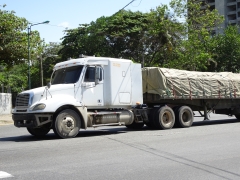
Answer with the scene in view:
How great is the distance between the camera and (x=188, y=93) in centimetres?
A: 1736

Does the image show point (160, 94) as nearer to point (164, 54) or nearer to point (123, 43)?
point (164, 54)

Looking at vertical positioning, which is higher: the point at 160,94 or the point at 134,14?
the point at 134,14

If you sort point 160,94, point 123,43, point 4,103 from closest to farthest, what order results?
point 160,94, point 4,103, point 123,43

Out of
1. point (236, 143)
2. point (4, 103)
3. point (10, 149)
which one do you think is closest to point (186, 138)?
point (236, 143)

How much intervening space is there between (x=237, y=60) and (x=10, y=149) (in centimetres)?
4069

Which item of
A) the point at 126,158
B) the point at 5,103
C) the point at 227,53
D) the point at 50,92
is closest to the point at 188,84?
the point at 50,92

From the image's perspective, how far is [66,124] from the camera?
1360 centimetres

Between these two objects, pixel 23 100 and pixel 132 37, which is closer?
pixel 23 100

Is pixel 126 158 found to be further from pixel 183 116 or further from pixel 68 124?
pixel 183 116

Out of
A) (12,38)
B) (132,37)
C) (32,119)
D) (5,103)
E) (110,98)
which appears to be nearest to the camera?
(32,119)

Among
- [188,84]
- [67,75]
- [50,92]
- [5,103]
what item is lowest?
[5,103]

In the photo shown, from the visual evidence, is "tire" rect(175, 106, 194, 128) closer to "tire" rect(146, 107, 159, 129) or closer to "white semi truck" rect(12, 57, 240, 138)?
"white semi truck" rect(12, 57, 240, 138)

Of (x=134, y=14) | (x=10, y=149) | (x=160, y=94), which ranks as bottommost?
(x=10, y=149)

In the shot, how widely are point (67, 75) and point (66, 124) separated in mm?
2066
